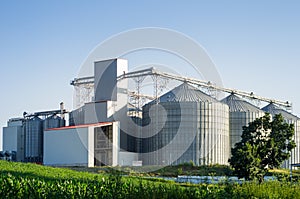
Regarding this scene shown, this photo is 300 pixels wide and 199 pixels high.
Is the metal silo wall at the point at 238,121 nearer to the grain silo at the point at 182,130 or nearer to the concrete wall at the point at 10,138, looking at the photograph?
the grain silo at the point at 182,130

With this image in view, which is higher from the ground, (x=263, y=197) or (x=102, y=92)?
(x=102, y=92)

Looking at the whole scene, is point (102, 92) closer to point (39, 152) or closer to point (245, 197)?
point (39, 152)

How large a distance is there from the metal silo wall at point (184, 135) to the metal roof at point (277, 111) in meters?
18.2

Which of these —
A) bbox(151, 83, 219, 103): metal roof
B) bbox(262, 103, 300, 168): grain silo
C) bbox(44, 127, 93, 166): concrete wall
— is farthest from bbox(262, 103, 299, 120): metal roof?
bbox(44, 127, 93, 166): concrete wall

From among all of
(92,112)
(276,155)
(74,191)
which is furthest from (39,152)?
(74,191)

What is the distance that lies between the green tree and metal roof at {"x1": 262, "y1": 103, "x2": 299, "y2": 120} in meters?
42.5

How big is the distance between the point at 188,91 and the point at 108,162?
59.2 feet

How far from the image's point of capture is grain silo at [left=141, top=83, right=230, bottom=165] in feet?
296

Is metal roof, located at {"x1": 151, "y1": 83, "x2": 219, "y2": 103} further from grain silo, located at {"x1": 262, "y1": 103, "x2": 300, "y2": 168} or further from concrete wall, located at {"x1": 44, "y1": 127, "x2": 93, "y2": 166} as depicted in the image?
grain silo, located at {"x1": 262, "y1": 103, "x2": 300, "y2": 168}

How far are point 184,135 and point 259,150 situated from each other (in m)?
33.1

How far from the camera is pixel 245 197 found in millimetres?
23438

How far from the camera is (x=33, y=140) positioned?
369ft

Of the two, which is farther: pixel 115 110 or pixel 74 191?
pixel 115 110

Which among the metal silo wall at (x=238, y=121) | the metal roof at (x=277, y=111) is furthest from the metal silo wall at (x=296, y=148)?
the metal silo wall at (x=238, y=121)
